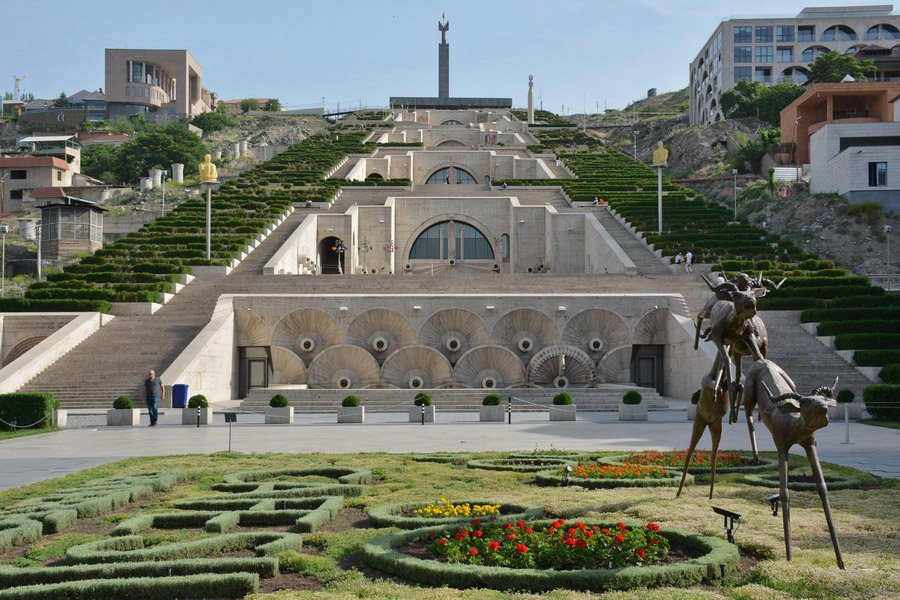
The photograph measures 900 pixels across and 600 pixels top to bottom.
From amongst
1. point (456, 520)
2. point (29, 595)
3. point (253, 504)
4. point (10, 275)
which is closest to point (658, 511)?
point (456, 520)

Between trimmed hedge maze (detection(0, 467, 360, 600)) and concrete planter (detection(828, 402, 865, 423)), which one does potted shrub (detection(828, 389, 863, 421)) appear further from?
trimmed hedge maze (detection(0, 467, 360, 600))

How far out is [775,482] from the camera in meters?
11.2

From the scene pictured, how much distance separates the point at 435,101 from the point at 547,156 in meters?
45.5

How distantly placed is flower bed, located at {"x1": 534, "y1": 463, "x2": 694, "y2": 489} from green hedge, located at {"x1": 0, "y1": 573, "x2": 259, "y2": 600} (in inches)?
227

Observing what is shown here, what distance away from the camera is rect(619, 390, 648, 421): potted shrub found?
2114cm

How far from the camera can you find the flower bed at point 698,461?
40.9 feet

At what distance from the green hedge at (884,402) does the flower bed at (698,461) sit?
9.03 m

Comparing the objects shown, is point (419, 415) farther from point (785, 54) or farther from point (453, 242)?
point (785, 54)

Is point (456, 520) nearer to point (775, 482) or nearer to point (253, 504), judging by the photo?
point (253, 504)

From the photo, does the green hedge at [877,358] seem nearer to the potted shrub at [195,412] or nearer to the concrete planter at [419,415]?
the concrete planter at [419,415]

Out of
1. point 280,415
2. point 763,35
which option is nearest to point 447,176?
point 763,35

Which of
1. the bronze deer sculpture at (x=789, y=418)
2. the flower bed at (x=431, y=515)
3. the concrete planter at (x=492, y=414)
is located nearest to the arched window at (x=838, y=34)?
the concrete planter at (x=492, y=414)

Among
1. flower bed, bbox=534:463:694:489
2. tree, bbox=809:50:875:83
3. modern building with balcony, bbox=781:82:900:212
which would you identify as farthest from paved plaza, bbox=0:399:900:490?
tree, bbox=809:50:875:83

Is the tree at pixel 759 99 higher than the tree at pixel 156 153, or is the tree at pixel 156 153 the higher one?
the tree at pixel 759 99
